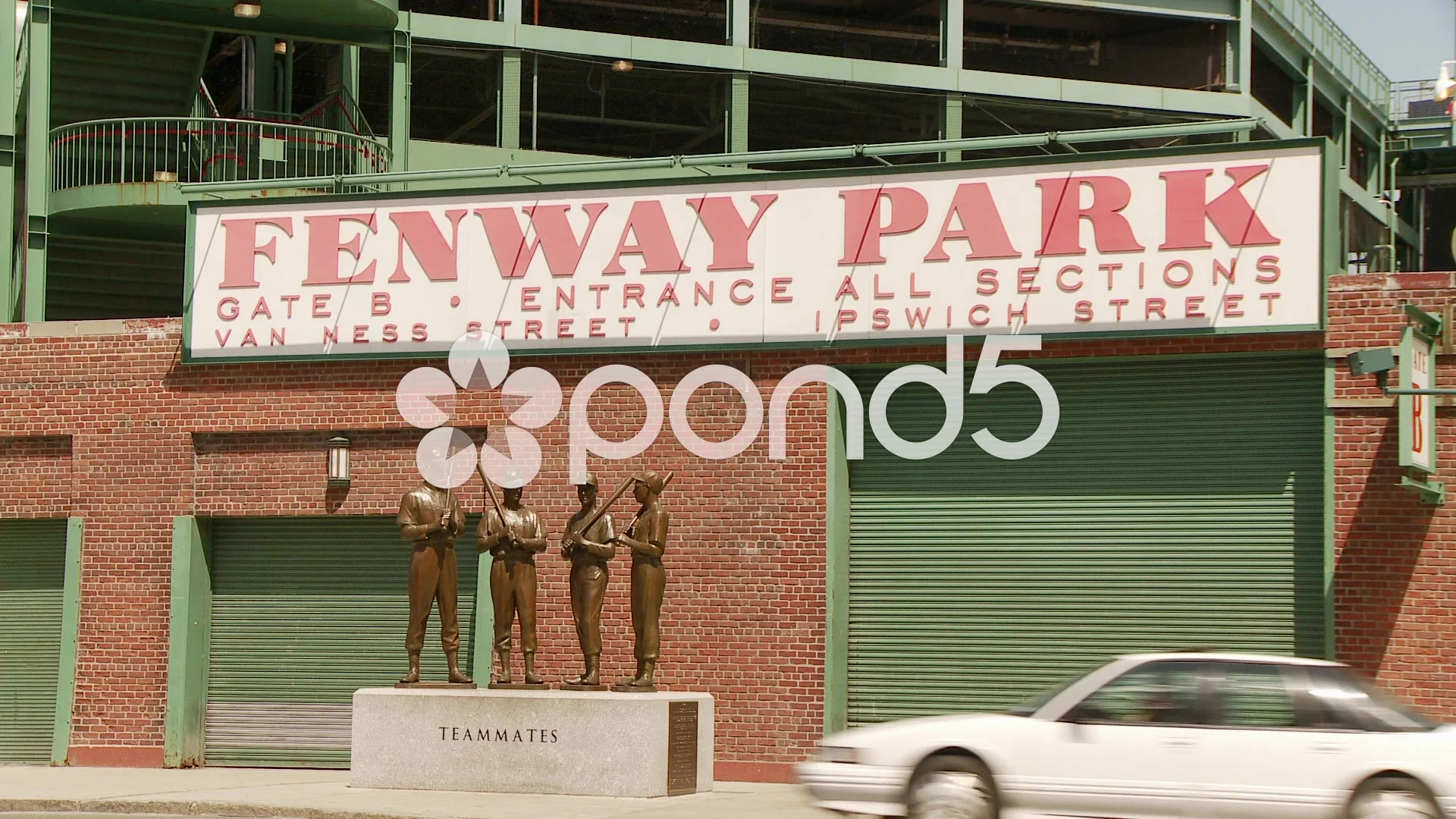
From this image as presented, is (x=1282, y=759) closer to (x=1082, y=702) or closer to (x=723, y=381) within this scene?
(x=1082, y=702)

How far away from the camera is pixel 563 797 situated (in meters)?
15.4

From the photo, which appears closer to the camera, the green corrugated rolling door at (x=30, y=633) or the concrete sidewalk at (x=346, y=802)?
the concrete sidewalk at (x=346, y=802)

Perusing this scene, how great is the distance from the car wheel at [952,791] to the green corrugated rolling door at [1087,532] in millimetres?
5912

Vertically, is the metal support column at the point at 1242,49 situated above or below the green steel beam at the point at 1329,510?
above

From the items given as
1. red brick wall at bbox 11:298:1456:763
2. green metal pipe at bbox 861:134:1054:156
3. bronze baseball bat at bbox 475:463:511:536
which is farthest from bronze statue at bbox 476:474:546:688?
green metal pipe at bbox 861:134:1054:156

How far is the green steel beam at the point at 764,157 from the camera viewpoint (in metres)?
16.8

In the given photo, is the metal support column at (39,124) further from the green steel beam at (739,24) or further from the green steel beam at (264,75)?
the green steel beam at (739,24)

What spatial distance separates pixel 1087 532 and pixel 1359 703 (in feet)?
21.1

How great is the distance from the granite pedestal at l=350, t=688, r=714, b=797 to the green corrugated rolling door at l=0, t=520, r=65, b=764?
528cm

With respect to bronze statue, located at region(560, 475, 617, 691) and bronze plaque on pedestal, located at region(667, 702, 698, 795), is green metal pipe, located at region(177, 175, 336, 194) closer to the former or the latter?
bronze statue, located at region(560, 475, 617, 691)

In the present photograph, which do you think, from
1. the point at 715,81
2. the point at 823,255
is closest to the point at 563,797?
the point at 823,255

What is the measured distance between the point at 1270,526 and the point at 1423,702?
2.05 metres

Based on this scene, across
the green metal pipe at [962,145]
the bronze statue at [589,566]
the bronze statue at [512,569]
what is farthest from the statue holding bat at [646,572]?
the green metal pipe at [962,145]

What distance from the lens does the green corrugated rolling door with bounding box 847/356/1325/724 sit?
55.3 feet
